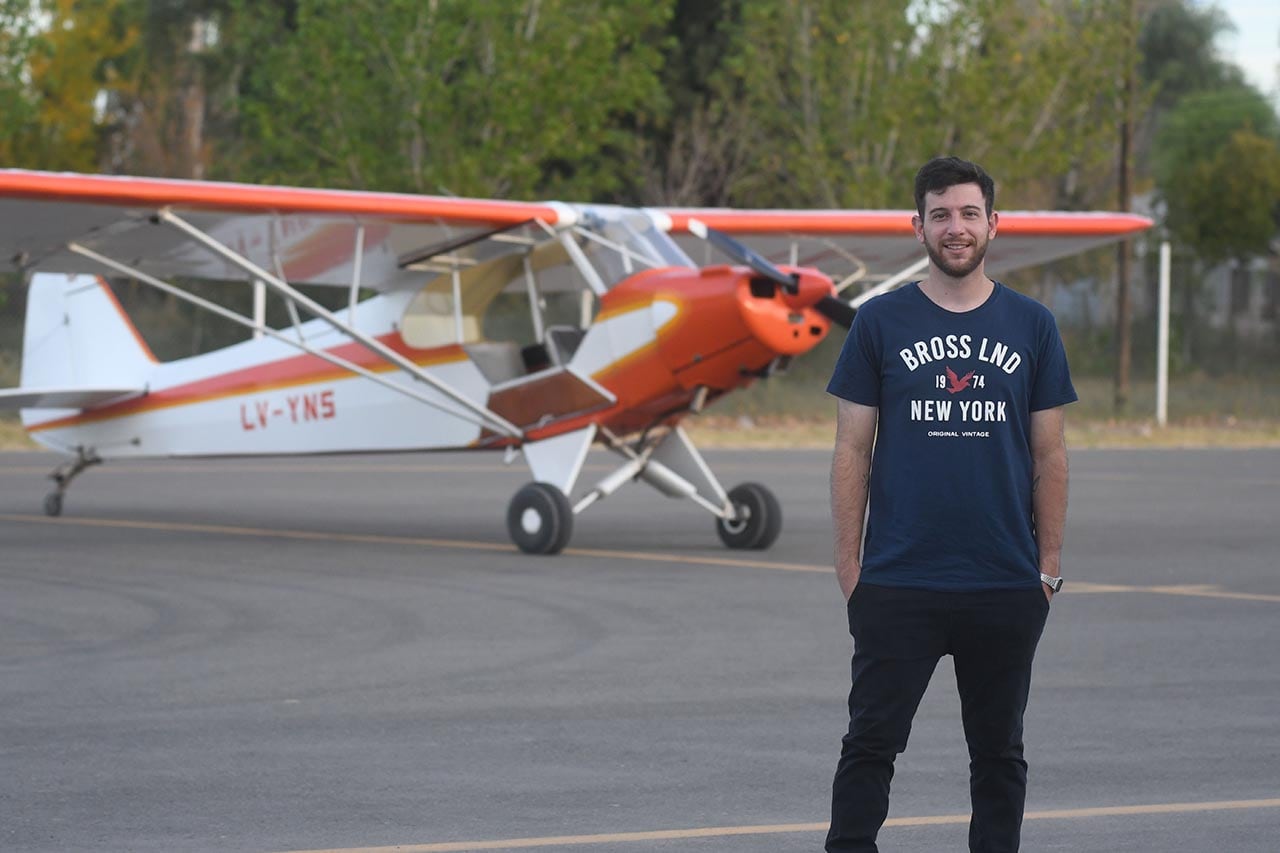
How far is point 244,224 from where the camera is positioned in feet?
47.2

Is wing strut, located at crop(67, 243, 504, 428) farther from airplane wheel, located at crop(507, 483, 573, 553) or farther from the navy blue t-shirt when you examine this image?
the navy blue t-shirt

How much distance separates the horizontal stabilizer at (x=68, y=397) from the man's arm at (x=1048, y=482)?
1326 cm

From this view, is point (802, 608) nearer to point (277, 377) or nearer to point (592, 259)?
point (592, 259)

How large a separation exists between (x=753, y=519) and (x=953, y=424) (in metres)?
9.58

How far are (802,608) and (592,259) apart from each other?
436cm

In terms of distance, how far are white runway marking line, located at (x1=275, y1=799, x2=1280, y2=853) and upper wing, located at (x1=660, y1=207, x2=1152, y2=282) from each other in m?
9.04

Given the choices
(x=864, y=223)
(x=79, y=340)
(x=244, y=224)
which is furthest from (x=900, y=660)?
(x=79, y=340)

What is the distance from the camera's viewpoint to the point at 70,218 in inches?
542

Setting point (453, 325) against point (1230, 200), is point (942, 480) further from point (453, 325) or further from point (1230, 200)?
point (1230, 200)

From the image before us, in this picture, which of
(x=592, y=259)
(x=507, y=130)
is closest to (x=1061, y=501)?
(x=592, y=259)

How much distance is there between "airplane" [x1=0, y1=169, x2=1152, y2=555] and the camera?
13320mm

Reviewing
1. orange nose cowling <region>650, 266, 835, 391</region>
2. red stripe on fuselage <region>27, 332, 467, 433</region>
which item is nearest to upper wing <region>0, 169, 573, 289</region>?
red stripe on fuselage <region>27, 332, 467, 433</region>

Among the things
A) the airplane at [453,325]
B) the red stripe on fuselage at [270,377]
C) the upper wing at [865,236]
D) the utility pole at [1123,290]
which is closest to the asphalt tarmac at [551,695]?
the airplane at [453,325]

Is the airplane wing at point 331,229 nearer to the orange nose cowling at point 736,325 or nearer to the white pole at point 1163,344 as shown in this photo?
the orange nose cowling at point 736,325
